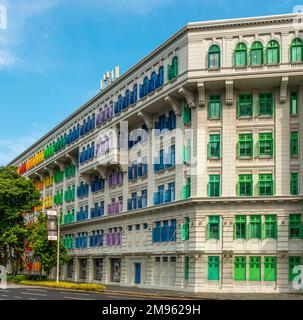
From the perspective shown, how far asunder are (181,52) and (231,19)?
4.63 meters

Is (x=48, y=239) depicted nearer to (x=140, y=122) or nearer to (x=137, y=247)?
(x=137, y=247)

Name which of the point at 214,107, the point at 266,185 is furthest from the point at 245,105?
the point at 266,185

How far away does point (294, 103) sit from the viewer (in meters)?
43.9

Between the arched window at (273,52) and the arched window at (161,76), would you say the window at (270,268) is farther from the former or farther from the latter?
the arched window at (161,76)

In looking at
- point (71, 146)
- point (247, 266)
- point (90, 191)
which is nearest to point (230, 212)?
point (247, 266)

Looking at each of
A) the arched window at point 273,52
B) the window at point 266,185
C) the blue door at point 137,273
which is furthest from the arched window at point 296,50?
the blue door at point 137,273

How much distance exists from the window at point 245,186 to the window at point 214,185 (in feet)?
5.16

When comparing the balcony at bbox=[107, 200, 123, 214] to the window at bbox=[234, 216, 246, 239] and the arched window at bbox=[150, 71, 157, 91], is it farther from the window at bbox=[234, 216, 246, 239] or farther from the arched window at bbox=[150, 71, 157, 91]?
the window at bbox=[234, 216, 246, 239]

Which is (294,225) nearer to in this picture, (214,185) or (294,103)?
(214,185)

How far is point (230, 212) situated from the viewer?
143 feet

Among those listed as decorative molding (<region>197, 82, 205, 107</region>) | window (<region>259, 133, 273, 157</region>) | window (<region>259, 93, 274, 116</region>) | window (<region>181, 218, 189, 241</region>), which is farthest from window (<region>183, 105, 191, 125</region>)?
window (<region>181, 218, 189, 241</region>)

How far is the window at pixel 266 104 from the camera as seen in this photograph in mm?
44372

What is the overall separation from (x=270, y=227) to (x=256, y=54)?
12.6 meters

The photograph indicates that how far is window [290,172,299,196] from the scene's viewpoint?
42938 millimetres
